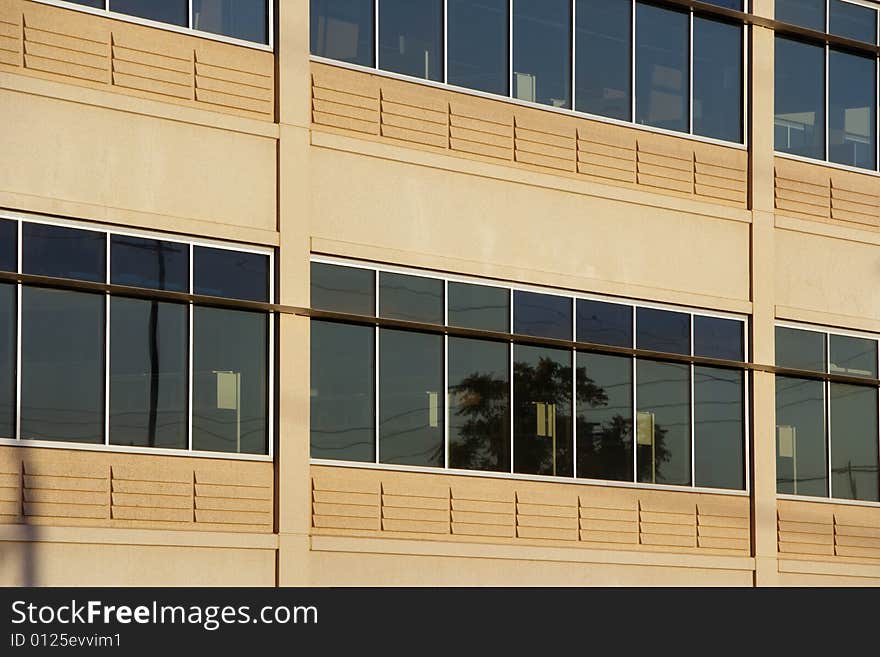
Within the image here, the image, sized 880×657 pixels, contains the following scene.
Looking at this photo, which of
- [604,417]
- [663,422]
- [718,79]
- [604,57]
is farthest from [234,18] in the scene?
[663,422]

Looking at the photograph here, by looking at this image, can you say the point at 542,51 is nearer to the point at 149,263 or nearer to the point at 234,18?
the point at 234,18

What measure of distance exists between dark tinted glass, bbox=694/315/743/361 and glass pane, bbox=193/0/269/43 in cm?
696

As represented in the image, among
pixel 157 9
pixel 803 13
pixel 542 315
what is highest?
pixel 803 13

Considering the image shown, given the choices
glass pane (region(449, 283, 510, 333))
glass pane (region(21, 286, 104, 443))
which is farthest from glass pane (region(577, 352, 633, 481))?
glass pane (region(21, 286, 104, 443))

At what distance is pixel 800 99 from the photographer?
25359mm

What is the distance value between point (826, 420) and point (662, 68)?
5.25m

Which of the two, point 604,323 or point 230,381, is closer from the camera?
point 230,381

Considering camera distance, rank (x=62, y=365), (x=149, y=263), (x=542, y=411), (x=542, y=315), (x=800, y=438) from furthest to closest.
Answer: (x=800, y=438) < (x=542, y=315) < (x=542, y=411) < (x=149, y=263) < (x=62, y=365)

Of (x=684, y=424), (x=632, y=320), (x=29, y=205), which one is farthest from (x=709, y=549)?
(x=29, y=205)

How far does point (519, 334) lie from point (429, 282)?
1366mm

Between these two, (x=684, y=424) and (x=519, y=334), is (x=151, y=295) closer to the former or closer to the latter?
(x=519, y=334)

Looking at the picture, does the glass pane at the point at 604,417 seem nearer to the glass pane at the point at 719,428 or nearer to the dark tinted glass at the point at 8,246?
the glass pane at the point at 719,428
